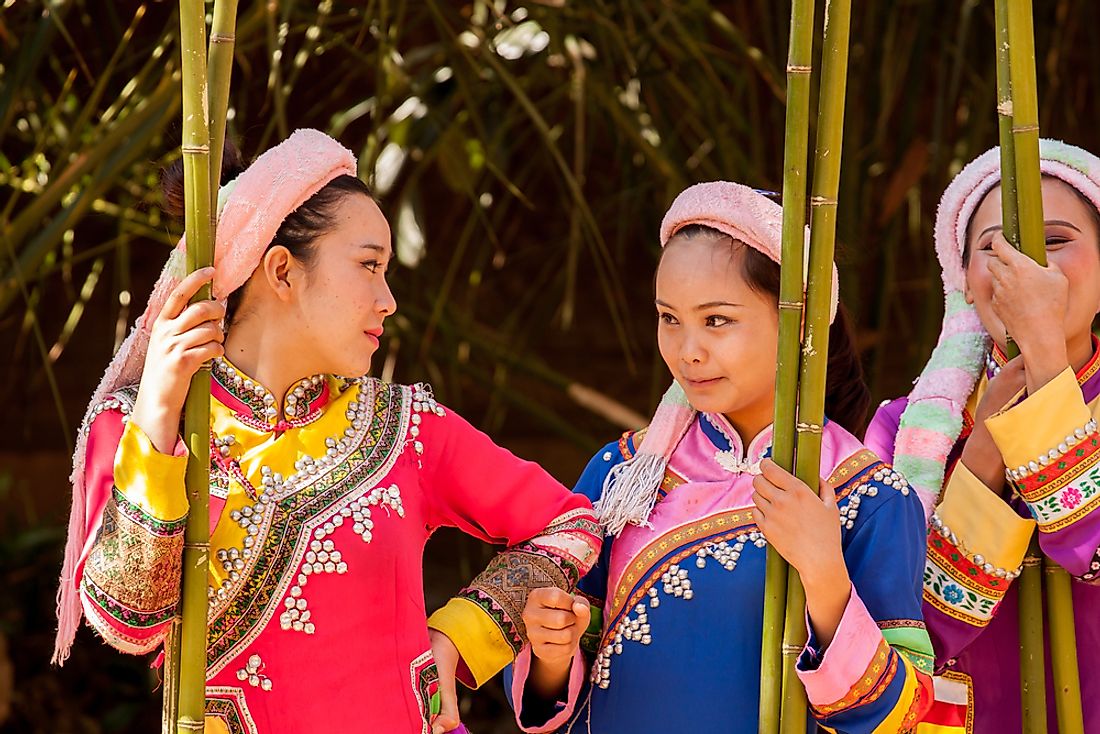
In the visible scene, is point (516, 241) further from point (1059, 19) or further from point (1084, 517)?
point (1084, 517)

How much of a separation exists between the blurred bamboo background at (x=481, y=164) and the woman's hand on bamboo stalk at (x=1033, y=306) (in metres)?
0.36

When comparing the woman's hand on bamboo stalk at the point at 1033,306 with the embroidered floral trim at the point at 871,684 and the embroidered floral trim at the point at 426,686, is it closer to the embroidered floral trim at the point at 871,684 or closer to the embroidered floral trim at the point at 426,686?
the embroidered floral trim at the point at 871,684

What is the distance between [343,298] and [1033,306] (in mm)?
713

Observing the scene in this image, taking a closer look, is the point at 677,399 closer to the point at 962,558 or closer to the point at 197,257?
the point at 962,558

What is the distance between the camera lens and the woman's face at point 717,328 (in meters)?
1.66

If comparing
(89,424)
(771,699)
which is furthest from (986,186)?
(89,424)

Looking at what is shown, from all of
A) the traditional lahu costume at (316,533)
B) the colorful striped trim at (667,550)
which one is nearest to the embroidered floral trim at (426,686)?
the traditional lahu costume at (316,533)

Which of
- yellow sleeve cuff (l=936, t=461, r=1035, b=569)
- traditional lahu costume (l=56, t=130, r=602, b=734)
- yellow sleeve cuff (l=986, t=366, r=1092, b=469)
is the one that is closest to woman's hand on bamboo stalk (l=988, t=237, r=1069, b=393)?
yellow sleeve cuff (l=986, t=366, r=1092, b=469)

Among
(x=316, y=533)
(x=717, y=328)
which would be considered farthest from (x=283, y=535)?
(x=717, y=328)

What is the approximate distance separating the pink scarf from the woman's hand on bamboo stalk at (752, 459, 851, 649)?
0.54 m

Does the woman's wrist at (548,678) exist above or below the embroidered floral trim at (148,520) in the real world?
below

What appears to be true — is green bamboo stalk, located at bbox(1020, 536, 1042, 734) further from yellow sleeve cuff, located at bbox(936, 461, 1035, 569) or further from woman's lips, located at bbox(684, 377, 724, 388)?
woman's lips, located at bbox(684, 377, 724, 388)

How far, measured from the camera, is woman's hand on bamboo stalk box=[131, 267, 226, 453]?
4.55ft

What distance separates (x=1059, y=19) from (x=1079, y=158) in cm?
123
